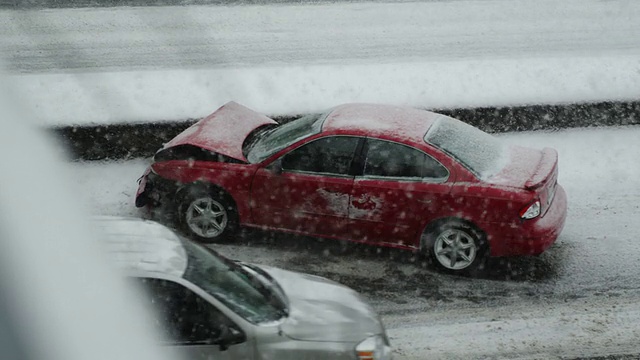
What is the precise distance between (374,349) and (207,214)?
3.12 meters

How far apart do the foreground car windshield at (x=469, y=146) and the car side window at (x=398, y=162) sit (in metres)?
0.20

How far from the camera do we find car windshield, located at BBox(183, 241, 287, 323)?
4.68 metres

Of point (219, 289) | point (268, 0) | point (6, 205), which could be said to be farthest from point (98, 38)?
point (6, 205)

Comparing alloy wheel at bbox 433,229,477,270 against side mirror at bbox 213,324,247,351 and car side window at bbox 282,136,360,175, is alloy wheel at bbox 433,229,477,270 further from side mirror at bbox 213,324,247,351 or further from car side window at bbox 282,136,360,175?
side mirror at bbox 213,324,247,351

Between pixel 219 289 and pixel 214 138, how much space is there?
3.20 m

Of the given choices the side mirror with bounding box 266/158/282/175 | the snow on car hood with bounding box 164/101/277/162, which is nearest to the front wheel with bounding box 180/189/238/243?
the snow on car hood with bounding box 164/101/277/162

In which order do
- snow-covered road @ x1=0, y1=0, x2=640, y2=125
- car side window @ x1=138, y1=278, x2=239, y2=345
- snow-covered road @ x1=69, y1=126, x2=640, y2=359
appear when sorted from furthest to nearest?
snow-covered road @ x1=0, y1=0, x2=640, y2=125 → snow-covered road @ x1=69, y1=126, x2=640, y2=359 → car side window @ x1=138, y1=278, x2=239, y2=345

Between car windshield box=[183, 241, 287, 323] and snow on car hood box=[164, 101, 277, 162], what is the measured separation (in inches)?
90.9

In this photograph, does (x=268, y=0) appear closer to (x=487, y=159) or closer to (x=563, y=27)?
(x=563, y=27)

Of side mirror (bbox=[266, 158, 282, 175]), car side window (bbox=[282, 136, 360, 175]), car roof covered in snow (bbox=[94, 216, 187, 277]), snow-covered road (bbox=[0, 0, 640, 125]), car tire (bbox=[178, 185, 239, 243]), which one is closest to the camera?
car roof covered in snow (bbox=[94, 216, 187, 277])

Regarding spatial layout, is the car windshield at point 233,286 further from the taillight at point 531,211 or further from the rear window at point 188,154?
the taillight at point 531,211

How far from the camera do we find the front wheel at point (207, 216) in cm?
745

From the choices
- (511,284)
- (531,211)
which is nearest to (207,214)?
(511,284)

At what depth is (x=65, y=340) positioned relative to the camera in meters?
0.56
